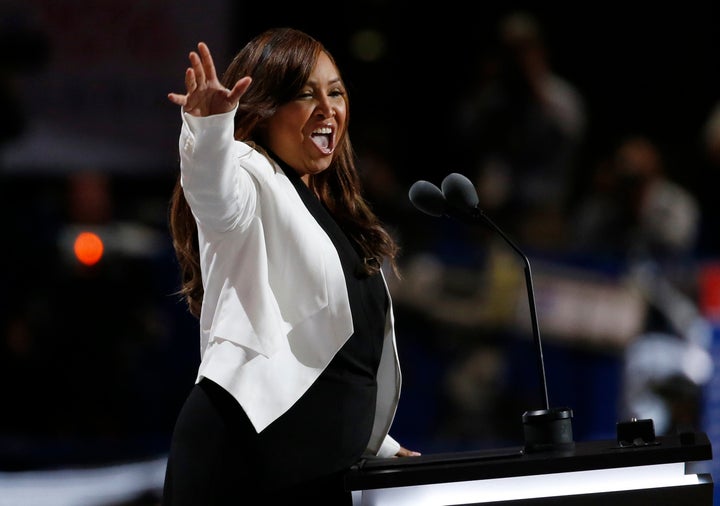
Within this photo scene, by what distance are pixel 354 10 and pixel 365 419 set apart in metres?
6.11

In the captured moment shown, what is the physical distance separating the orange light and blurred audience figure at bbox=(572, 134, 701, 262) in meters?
2.33

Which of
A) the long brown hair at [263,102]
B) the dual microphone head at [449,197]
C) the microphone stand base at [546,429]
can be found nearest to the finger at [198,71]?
the long brown hair at [263,102]

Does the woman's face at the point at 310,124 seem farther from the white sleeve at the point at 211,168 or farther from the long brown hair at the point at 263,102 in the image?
the white sleeve at the point at 211,168

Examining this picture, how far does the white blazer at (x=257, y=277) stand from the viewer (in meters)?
2.23

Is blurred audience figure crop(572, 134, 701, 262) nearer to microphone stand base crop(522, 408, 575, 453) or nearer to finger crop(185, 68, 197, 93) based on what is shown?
microphone stand base crop(522, 408, 575, 453)

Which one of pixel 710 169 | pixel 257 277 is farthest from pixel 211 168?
pixel 710 169

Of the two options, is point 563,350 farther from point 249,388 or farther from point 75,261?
point 249,388

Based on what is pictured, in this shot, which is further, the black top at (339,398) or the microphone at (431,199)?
the microphone at (431,199)

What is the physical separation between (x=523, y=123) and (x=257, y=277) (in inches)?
192

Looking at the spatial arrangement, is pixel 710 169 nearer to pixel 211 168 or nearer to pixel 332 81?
pixel 332 81

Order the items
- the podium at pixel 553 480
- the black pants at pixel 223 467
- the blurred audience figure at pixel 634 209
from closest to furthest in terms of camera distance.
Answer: the podium at pixel 553 480 → the black pants at pixel 223 467 → the blurred audience figure at pixel 634 209

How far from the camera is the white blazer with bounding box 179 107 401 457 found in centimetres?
223

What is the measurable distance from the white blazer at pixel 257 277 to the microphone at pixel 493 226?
0.73ft

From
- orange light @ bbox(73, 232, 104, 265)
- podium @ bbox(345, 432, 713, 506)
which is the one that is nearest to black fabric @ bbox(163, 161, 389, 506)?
podium @ bbox(345, 432, 713, 506)
